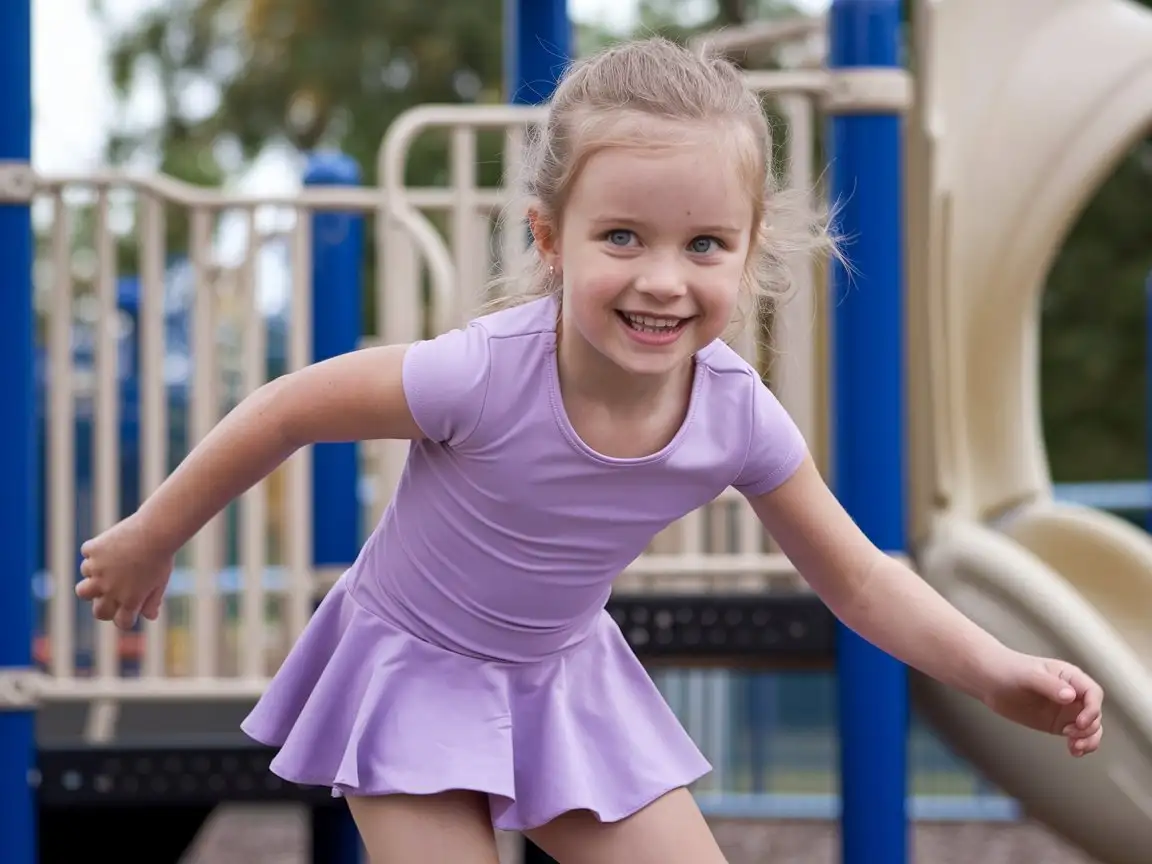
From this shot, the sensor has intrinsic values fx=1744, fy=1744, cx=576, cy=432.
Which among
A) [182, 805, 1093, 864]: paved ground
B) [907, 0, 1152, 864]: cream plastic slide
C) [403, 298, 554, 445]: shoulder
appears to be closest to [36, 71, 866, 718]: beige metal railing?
[907, 0, 1152, 864]: cream plastic slide

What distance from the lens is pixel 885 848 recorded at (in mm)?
3830

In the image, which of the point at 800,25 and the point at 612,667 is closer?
the point at 612,667

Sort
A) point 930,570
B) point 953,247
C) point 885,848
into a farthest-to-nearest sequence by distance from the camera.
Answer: point 953,247 < point 930,570 < point 885,848

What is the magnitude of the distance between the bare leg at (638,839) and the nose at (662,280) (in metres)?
0.76

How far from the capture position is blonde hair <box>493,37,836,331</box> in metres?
2.18

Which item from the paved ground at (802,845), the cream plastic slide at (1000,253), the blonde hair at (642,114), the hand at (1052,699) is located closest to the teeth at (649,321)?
the blonde hair at (642,114)

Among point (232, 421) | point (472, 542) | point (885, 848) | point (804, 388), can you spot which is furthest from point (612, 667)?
point (804, 388)

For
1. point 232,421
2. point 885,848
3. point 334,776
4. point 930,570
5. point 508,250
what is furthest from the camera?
point 930,570

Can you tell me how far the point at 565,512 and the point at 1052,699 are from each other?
69cm

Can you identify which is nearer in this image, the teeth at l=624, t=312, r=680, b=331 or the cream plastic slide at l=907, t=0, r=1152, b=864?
the teeth at l=624, t=312, r=680, b=331

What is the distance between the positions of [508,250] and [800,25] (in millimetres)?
1545

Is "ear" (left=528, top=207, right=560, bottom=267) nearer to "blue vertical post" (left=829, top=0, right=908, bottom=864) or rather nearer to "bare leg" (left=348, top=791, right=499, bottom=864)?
"bare leg" (left=348, top=791, right=499, bottom=864)

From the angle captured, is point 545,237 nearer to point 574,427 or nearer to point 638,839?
point 574,427

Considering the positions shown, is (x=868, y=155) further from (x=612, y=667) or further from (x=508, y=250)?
(x=612, y=667)
